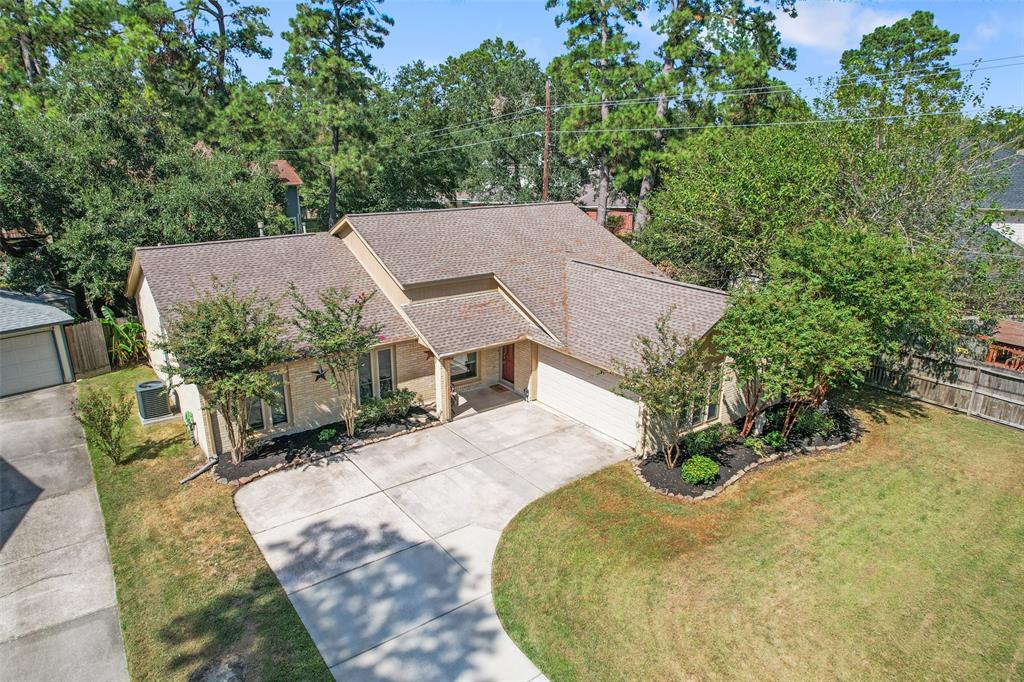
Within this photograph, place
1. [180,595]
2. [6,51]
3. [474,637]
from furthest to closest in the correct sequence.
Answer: [6,51], [180,595], [474,637]

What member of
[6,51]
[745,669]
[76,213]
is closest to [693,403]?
[745,669]

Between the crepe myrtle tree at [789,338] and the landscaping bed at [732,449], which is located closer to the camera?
the crepe myrtle tree at [789,338]

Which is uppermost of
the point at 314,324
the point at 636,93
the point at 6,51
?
the point at 6,51

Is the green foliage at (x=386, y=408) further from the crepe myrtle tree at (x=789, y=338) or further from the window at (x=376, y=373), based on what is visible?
the crepe myrtle tree at (x=789, y=338)

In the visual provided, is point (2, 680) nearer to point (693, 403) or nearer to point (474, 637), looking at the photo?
point (474, 637)

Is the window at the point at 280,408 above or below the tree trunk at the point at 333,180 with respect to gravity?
below

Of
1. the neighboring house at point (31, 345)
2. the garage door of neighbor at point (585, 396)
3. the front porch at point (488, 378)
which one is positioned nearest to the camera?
the garage door of neighbor at point (585, 396)

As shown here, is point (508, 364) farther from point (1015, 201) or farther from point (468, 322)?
Answer: point (1015, 201)

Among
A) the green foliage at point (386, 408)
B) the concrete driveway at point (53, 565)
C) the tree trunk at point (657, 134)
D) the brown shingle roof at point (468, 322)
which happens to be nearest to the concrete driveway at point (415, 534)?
the green foliage at point (386, 408)
